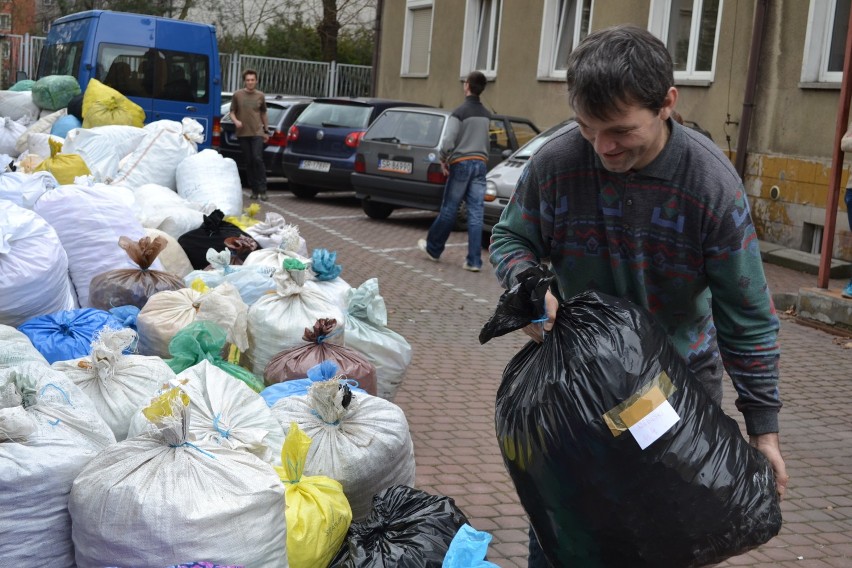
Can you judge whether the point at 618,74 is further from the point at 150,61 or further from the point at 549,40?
the point at 549,40

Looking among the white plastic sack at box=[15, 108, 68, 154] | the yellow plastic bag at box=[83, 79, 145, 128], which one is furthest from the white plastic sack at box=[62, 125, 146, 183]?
the white plastic sack at box=[15, 108, 68, 154]

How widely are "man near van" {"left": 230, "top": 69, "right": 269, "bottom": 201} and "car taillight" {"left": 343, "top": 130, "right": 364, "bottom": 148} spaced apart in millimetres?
1319

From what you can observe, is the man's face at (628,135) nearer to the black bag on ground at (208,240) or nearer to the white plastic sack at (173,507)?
the white plastic sack at (173,507)

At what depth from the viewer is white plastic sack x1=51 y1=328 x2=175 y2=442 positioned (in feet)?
11.5

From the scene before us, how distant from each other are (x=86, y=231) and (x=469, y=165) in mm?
5143

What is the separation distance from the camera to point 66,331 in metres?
4.32

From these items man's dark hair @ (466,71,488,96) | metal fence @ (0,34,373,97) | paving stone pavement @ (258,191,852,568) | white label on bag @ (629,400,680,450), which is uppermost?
metal fence @ (0,34,373,97)

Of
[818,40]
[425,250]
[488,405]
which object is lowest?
[488,405]

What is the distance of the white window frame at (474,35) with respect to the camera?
20.1m

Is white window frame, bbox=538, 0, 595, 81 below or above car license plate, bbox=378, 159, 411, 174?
above

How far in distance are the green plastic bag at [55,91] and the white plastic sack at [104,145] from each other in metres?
2.72

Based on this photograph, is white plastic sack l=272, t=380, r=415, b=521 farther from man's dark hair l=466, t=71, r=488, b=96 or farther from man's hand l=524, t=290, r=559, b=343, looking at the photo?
man's dark hair l=466, t=71, r=488, b=96

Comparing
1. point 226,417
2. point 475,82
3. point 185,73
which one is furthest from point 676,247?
point 185,73

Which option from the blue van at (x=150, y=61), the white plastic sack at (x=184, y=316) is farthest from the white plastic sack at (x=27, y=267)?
the blue van at (x=150, y=61)
